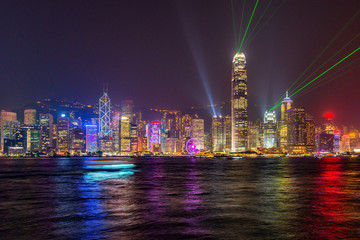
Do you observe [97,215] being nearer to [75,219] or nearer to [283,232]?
[75,219]

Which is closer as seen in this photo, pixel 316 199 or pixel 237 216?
pixel 237 216

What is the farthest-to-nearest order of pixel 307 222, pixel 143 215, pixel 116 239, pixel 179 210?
pixel 179 210 → pixel 143 215 → pixel 307 222 → pixel 116 239

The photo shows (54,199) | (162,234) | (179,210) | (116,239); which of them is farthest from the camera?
(54,199)

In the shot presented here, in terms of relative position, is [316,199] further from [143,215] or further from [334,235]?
[143,215]

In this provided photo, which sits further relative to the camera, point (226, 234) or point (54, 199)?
point (54, 199)

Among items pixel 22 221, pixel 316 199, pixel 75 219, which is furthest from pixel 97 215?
pixel 316 199

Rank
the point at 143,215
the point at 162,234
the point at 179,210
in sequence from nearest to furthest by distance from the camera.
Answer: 1. the point at 162,234
2. the point at 143,215
3. the point at 179,210

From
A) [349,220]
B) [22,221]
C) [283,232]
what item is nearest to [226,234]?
[283,232]

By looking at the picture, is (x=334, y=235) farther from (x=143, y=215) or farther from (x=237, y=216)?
(x=143, y=215)

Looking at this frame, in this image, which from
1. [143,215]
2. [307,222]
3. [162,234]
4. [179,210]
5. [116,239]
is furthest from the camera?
[179,210]
